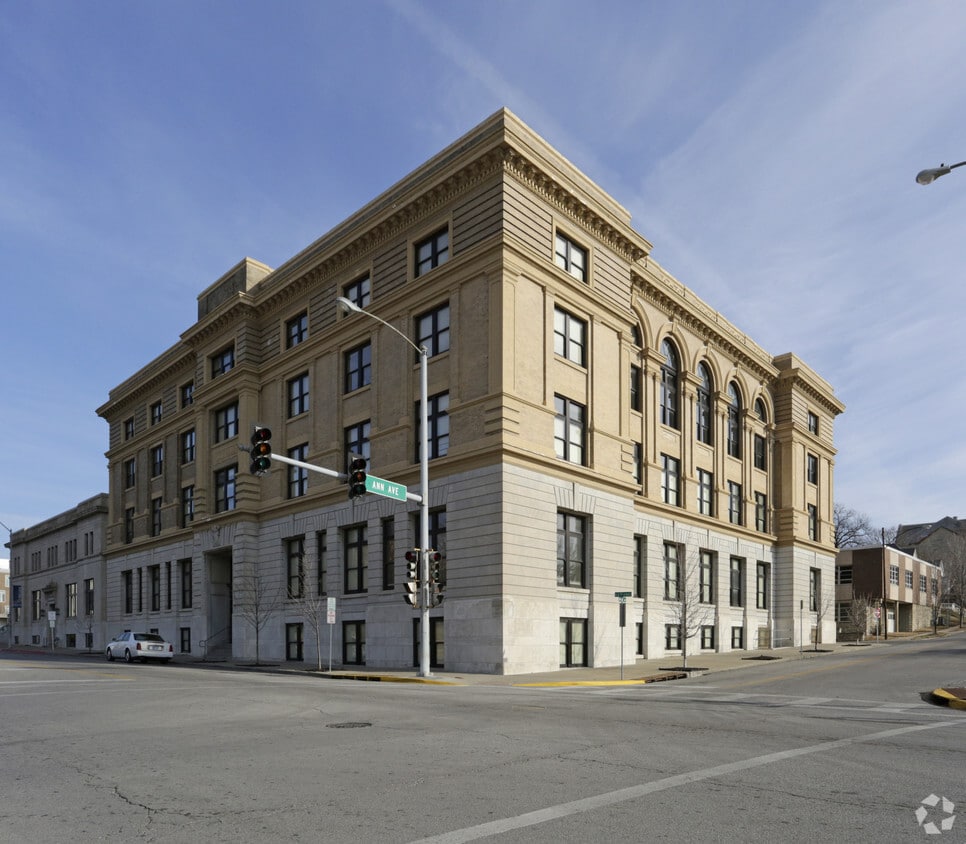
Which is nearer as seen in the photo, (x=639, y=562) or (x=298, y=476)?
(x=639, y=562)

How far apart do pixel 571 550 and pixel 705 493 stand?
17092 millimetres

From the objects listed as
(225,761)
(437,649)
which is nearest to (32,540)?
(437,649)

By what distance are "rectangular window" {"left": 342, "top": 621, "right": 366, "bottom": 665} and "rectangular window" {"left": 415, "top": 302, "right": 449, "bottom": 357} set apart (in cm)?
1174

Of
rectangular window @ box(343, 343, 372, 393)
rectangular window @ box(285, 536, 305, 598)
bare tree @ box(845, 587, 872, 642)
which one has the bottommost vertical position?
bare tree @ box(845, 587, 872, 642)

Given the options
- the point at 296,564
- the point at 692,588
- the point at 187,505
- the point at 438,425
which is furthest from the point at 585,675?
the point at 187,505

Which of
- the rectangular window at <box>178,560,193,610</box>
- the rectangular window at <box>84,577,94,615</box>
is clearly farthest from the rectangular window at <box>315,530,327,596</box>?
the rectangular window at <box>84,577,94,615</box>

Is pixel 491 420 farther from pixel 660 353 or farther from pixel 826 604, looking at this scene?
pixel 826 604

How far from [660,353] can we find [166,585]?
31974 mm

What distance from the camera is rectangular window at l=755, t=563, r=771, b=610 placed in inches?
2068

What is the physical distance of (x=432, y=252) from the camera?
3466cm

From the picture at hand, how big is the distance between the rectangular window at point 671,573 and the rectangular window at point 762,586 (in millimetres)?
11138

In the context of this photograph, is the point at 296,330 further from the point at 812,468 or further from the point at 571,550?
the point at 812,468

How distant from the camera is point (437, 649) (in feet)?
105

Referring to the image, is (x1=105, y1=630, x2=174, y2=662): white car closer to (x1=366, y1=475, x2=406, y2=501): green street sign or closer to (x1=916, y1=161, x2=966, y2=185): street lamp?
(x1=366, y1=475, x2=406, y2=501): green street sign
